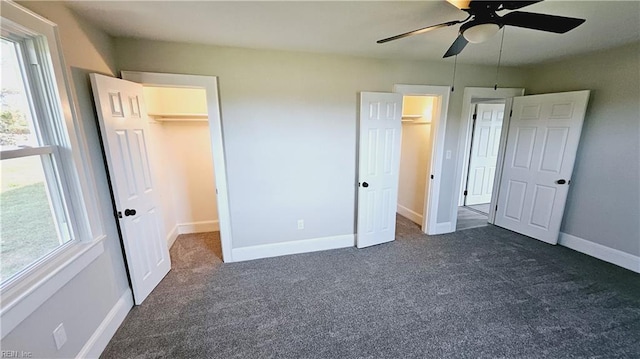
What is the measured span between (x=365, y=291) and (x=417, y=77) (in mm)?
2638

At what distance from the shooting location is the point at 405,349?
1.72m

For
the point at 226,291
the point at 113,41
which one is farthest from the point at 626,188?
the point at 113,41

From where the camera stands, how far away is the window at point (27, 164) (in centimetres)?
125

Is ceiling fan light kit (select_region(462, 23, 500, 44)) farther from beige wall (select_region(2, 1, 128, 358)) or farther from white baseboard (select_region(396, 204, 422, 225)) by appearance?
white baseboard (select_region(396, 204, 422, 225))

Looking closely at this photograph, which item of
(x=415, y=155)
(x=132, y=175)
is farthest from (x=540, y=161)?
(x=132, y=175)

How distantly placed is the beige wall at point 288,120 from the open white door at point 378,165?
5.5 inches

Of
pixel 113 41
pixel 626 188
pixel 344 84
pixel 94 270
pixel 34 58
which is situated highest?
pixel 113 41

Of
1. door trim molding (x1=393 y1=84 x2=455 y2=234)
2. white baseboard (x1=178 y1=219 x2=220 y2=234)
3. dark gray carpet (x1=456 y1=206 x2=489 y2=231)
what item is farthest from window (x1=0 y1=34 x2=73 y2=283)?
dark gray carpet (x1=456 y1=206 x2=489 y2=231)

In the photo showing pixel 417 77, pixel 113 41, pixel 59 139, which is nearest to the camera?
pixel 59 139

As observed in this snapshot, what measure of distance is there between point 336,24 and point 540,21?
1313mm

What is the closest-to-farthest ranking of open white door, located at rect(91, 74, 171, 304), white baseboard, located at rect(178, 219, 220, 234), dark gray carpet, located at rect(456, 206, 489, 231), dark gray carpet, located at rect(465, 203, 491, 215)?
open white door, located at rect(91, 74, 171, 304) < white baseboard, located at rect(178, 219, 220, 234) < dark gray carpet, located at rect(456, 206, 489, 231) < dark gray carpet, located at rect(465, 203, 491, 215)

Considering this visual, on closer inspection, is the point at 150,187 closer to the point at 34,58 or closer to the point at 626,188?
the point at 34,58

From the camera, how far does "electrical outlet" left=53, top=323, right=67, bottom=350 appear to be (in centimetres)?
137

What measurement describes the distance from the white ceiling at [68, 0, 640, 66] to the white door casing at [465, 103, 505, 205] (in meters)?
1.85
